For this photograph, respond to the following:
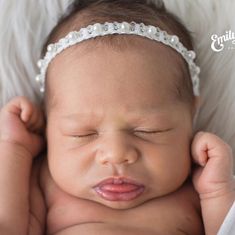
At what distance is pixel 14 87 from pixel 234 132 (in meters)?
0.59

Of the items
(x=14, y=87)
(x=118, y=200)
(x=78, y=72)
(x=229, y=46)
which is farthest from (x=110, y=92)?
(x=229, y=46)

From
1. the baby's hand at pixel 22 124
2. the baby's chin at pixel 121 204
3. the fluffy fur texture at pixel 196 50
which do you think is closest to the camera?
the baby's chin at pixel 121 204

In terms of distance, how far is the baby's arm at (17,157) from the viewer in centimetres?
153

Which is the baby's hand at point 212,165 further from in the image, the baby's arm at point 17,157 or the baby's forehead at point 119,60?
the baby's arm at point 17,157

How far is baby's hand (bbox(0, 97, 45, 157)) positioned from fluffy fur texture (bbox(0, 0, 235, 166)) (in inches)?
4.0

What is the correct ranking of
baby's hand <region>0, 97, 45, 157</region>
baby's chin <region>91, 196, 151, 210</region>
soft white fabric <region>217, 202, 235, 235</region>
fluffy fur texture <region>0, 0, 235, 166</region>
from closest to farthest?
soft white fabric <region>217, 202, 235, 235</region>, baby's chin <region>91, 196, 151, 210</region>, baby's hand <region>0, 97, 45, 157</region>, fluffy fur texture <region>0, 0, 235, 166</region>

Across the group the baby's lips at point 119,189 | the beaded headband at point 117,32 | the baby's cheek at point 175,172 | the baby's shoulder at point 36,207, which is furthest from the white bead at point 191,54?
the baby's shoulder at point 36,207

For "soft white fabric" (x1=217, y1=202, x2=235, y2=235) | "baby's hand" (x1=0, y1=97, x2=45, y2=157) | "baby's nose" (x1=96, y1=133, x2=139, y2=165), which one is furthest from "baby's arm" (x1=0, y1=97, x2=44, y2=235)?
"soft white fabric" (x1=217, y1=202, x2=235, y2=235)

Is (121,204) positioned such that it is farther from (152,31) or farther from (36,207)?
(152,31)

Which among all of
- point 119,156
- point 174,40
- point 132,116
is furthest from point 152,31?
Answer: point 119,156

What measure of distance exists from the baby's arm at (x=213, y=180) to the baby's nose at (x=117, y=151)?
181mm

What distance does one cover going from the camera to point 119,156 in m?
1.46

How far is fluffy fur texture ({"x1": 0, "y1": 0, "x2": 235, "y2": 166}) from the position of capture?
70.1 inches

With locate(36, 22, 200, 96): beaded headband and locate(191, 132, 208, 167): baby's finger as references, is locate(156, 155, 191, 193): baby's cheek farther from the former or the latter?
locate(36, 22, 200, 96): beaded headband
